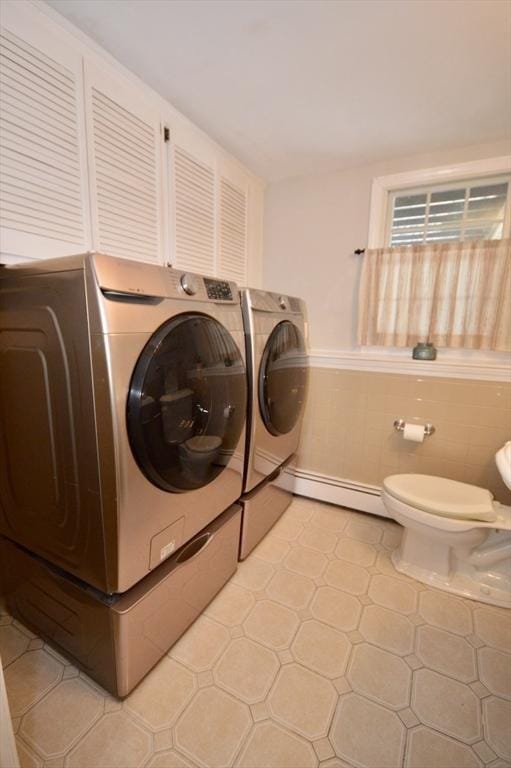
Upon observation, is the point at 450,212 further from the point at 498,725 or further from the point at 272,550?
the point at 498,725

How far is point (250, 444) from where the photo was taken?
1468 millimetres

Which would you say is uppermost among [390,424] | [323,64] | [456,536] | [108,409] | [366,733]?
[323,64]

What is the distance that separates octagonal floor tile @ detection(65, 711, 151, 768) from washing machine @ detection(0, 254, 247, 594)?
0.42 meters

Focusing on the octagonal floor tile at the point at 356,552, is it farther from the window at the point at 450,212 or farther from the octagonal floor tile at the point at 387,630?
the window at the point at 450,212

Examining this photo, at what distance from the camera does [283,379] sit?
1.66 meters

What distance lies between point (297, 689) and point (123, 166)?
200cm

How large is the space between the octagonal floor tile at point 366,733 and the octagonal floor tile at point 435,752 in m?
0.03

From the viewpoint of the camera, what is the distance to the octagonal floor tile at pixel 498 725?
96cm

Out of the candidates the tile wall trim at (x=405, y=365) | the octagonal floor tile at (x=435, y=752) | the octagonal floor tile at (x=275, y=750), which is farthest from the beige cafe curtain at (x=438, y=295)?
the octagonal floor tile at (x=275, y=750)

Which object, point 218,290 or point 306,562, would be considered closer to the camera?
point 218,290

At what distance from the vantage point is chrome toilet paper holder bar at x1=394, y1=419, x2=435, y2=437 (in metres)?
1.84

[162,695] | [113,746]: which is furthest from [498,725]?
[113,746]

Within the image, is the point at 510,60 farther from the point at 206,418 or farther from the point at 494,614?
the point at 494,614

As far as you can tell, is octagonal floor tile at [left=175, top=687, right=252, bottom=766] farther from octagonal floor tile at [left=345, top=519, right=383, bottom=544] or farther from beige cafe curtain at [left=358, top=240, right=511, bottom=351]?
beige cafe curtain at [left=358, top=240, right=511, bottom=351]
